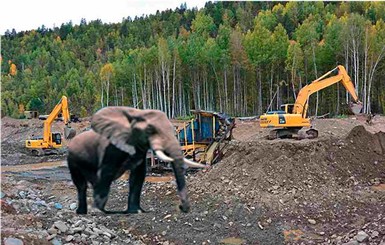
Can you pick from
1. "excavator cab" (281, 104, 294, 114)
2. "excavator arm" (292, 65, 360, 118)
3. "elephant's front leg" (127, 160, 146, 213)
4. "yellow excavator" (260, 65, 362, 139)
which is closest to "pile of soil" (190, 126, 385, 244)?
"yellow excavator" (260, 65, 362, 139)

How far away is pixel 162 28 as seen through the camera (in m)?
74.3

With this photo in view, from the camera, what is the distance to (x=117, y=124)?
2770mm

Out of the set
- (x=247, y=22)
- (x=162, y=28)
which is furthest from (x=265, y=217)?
(x=162, y=28)

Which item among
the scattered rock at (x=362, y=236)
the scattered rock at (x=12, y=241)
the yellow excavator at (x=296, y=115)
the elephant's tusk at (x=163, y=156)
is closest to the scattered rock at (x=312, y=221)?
the scattered rock at (x=362, y=236)

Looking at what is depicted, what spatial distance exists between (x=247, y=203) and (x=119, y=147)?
1170cm

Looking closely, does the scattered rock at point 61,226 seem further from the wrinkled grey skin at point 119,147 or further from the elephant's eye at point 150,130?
the elephant's eye at point 150,130

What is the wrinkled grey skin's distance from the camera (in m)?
2.69

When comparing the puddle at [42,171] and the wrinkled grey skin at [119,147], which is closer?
the wrinkled grey skin at [119,147]

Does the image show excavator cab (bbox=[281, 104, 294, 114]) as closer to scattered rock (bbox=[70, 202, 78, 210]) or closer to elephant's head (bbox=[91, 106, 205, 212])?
scattered rock (bbox=[70, 202, 78, 210])

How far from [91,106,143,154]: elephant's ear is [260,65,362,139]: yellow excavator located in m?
16.3

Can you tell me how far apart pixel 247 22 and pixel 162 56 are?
32564mm

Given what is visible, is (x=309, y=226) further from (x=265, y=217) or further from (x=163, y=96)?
(x=163, y=96)

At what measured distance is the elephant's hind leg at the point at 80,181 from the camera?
9.57 feet

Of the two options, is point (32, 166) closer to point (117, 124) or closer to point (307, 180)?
point (307, 180)
